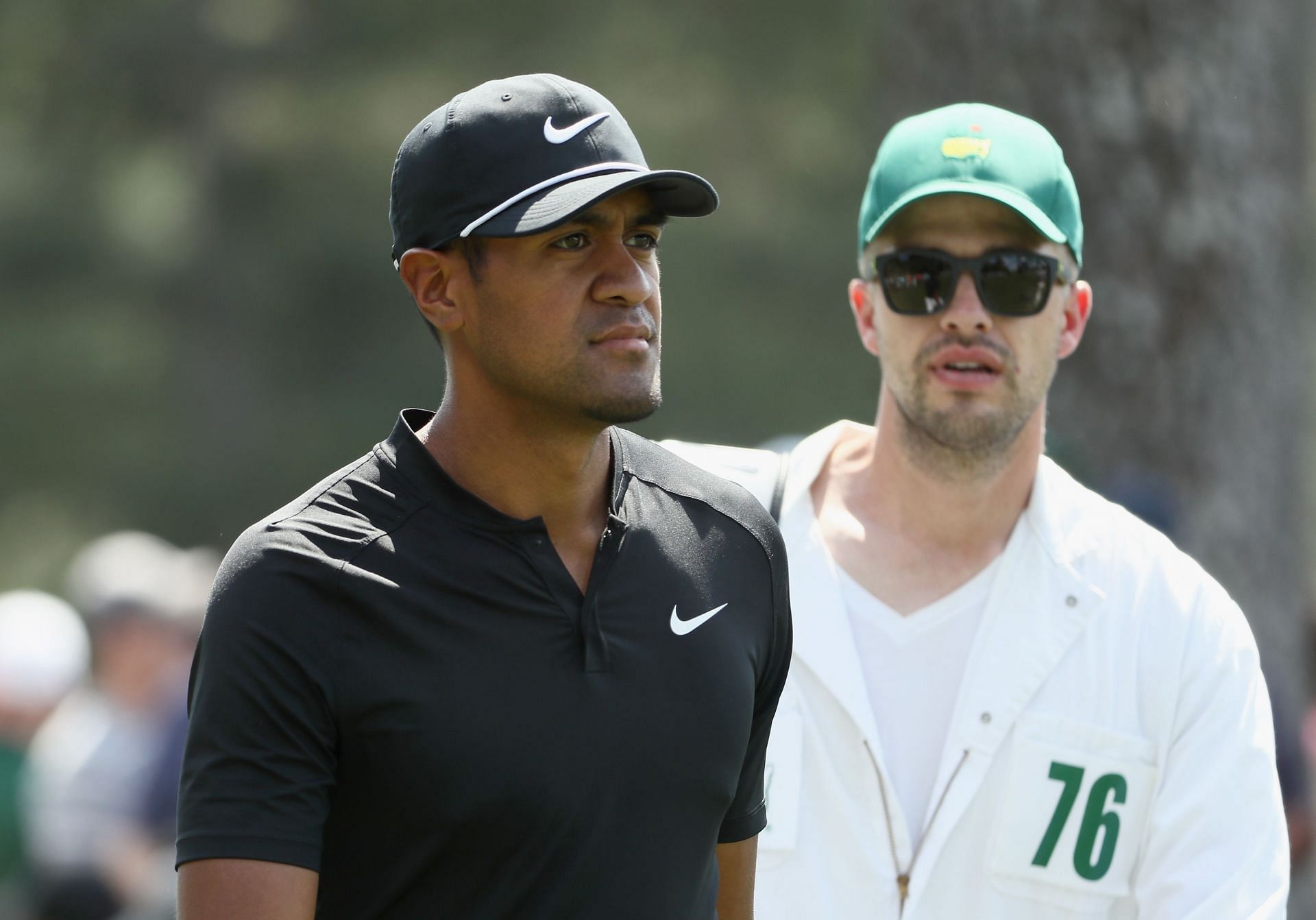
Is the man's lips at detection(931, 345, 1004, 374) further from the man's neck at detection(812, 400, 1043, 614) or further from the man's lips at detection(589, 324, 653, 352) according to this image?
the man's lips at detection(589, 324, 653, 352)

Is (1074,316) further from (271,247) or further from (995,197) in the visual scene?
(271,247)

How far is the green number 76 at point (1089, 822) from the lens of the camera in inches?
128

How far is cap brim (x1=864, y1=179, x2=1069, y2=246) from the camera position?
3.49m

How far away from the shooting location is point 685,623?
256 centimetres

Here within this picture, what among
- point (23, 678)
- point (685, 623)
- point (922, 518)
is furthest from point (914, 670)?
point (23, 678)

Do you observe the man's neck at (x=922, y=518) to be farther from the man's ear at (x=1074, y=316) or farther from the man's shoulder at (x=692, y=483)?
Result: the man's shoulder at (x=692, y=483)

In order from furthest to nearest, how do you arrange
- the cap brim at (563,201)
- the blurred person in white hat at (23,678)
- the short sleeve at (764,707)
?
the blurred person in white hat at (23,678) < the short sleeve at (764,707) < the cap brim at (563,201)

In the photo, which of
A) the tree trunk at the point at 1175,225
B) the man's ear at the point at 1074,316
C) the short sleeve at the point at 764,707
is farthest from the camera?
the tree trunk at the point at 1175,225

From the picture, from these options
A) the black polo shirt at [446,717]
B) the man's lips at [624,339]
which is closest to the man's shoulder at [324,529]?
the black polo shirt at [446,717]

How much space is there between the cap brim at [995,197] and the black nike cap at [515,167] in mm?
1046

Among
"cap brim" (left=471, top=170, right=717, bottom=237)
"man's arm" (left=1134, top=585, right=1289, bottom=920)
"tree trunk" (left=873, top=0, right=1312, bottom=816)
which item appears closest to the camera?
"cap brim" (left=471, top=170, right=717, bottom=237)

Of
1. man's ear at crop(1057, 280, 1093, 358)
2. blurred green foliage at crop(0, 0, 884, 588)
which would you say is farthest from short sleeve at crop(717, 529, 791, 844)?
blurred green foliage at crop(0, 0, 884, 588)

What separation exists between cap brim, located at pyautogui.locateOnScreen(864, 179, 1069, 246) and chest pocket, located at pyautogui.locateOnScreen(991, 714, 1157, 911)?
0.94 m

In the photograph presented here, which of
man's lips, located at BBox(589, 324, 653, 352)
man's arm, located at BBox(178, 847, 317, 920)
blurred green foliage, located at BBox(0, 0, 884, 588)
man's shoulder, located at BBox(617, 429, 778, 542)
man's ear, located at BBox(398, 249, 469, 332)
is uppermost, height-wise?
blurred green foliage, located at BBox(0, 0, 884, 588)
